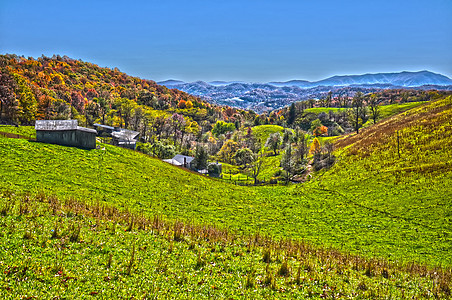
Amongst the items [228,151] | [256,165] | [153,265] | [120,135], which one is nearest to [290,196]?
[153,265]

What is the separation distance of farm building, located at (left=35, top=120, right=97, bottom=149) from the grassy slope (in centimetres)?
259

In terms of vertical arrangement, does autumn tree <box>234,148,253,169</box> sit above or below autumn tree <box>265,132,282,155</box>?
below

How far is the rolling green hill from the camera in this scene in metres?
26.9

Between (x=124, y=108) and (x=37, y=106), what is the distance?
35.9 meters

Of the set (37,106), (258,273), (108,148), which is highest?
(37,106)

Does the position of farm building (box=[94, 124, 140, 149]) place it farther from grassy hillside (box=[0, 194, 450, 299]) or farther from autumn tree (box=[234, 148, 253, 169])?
grassy hillside (box=[0, 194, 450, 299])

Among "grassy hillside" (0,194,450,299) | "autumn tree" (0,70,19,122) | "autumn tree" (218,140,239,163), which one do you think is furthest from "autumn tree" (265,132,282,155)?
"grassy hillside" (0,194,450,299)

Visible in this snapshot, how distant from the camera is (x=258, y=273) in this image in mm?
14516

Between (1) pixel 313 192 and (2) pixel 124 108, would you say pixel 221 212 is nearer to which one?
(1) pixel 313 192

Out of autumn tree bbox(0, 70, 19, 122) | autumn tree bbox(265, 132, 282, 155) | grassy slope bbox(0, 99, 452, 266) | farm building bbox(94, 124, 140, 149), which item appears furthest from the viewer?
autumn tree bbox(265, 132, 282, 155)

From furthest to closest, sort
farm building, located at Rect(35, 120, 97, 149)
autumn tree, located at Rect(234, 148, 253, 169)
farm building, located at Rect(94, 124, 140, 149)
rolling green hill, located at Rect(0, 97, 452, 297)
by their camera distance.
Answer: autumn tree, located at Rect(234, 148, 253, 169) → farm building, located at Rect(94, 124, 140, 149) → farm building, located at Rect(35, 120, 97, 149) → rolling green hill, located at Rect(0, 97, 452, 297)

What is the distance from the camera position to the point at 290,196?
162 feet

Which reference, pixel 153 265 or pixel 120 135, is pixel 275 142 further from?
pixel 153 265

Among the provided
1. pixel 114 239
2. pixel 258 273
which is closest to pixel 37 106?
pixel 114 239
